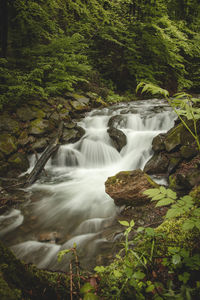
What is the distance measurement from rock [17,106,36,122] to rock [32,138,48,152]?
1.08 m

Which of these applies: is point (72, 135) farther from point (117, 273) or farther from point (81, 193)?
point (117, 273)

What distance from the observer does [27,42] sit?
9008 millimetres

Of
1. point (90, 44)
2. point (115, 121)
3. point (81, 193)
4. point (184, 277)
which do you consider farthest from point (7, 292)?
point (90, 44)

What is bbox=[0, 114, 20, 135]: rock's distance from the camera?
20.6 feet

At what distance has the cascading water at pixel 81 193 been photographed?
3107mm

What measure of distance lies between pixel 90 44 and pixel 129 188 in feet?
43.3

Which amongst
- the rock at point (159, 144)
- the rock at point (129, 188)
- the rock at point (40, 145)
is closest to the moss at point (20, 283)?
the rock at point (129, 188)

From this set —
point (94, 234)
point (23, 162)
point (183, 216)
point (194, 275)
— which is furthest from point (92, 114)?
point (194, 275)

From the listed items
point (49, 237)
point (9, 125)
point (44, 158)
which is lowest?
point (49, 237)

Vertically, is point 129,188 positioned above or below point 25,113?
below

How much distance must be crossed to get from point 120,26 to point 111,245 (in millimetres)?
14031

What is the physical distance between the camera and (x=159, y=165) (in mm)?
4898

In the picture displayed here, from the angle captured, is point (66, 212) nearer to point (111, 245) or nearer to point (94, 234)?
point (94, 234)

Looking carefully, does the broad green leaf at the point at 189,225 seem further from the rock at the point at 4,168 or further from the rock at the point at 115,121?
the rock at the point at 115,121
